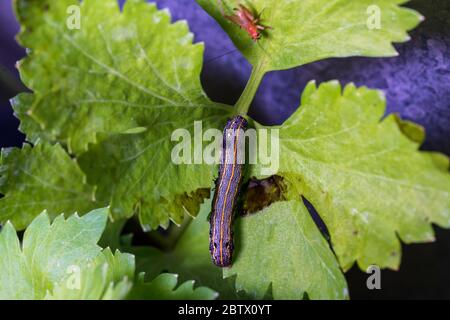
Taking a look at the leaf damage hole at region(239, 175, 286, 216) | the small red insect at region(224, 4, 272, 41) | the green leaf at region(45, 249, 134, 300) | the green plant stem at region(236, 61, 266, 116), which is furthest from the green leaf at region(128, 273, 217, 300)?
the small red insect at region(224, 4, 272, 41)

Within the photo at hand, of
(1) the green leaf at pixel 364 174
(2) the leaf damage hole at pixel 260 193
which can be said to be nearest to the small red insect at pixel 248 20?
(1) the green leaf at pixel 364 174

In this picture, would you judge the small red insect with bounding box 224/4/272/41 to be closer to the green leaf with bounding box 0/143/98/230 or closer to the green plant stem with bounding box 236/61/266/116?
the green plant stem with bounding box 236/61/266/116

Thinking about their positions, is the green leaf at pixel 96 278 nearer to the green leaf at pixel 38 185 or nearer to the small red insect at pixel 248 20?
the green leaf at pixel 38 185

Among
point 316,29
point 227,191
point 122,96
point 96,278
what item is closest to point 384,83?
point 316,29

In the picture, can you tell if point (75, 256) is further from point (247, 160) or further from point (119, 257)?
point (247, 160)

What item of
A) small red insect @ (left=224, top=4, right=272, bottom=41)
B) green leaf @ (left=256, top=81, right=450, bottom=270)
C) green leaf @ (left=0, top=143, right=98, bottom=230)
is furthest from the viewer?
green leaf @ (left=0, top=143, right=98, bottom=230)

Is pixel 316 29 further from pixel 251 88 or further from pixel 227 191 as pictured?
pixel 227 191
